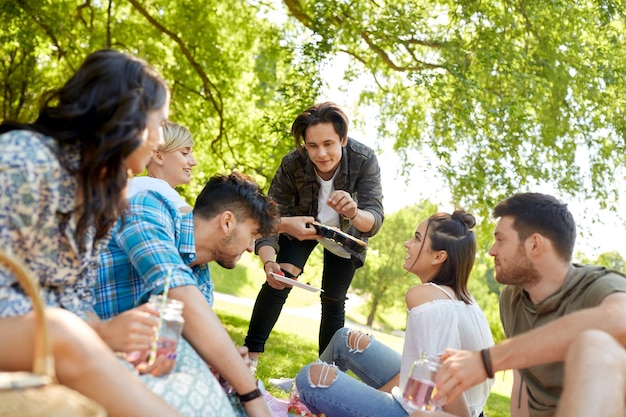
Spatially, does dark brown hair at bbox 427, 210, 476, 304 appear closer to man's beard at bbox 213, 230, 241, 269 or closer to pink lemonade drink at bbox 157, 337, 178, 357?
man's beard at bbox 213, 230, 241, 269

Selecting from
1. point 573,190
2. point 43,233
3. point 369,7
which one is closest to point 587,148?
point 573,190

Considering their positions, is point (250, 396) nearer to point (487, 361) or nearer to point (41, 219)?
point (487, 361)

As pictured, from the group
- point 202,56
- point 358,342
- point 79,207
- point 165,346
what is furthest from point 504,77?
point 79,207

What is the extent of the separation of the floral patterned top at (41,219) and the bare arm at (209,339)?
46 centimetres

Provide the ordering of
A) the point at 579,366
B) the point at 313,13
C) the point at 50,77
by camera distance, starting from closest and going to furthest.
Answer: the point at 579,366
the point at 313,13
the point at 50,77

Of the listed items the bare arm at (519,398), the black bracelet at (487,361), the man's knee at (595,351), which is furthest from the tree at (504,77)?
the man's knee at (595,351)

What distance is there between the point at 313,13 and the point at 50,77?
5.86m

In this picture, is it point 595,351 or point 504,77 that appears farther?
point 504,77

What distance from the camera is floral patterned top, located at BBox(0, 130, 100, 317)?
2119mm

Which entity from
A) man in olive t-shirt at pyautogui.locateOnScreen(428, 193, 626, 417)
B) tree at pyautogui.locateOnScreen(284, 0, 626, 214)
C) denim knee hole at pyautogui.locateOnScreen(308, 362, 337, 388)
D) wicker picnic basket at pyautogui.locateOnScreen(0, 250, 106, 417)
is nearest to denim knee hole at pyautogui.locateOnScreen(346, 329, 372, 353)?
denim knee hole at pyautogui.locateOnScreen(308, 362, 337, 388)

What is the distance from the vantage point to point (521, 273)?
128 inches

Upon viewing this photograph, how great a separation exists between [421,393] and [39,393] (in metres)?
1.48

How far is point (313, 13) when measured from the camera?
8.98 m

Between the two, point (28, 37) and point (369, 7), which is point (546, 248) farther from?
point (28, 37)
